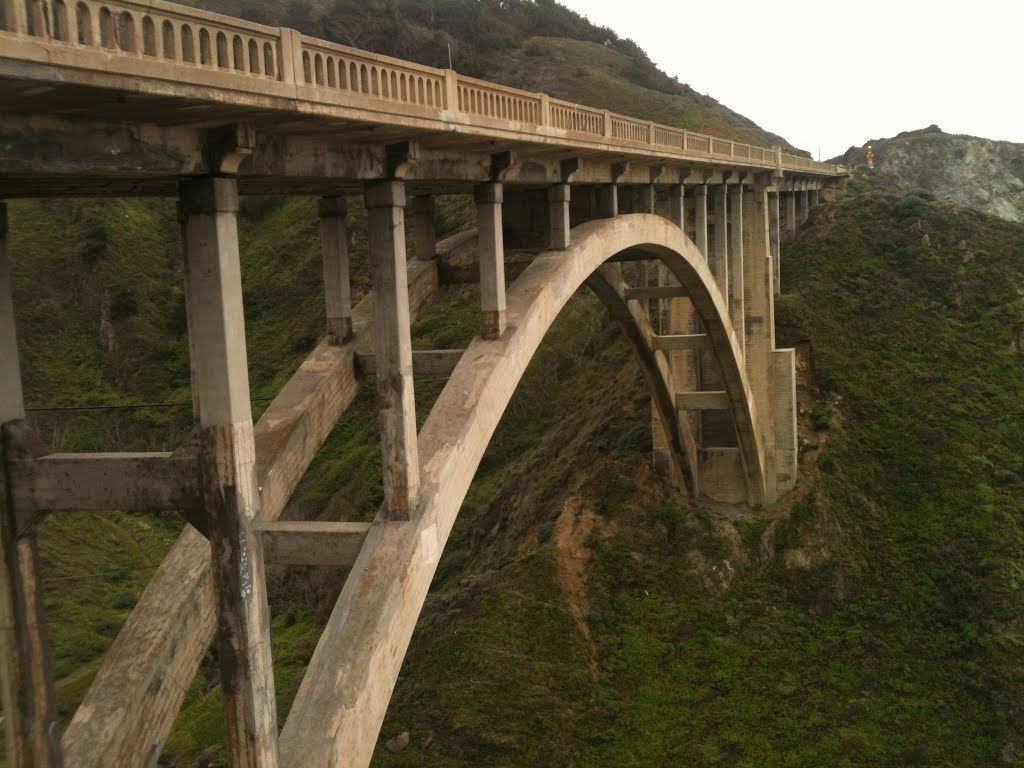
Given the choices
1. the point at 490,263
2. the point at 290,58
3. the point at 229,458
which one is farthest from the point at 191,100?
the point at 490,263

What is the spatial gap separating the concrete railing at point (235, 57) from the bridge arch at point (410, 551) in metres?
2.60

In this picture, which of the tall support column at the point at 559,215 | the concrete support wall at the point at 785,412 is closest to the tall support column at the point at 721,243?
the concrete support wall at the point at 785,412

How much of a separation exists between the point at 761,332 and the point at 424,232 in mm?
15505

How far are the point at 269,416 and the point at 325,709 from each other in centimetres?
359

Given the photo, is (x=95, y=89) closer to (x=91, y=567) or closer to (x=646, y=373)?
(x=646, y=373)

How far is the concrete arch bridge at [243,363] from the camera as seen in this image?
245 inches

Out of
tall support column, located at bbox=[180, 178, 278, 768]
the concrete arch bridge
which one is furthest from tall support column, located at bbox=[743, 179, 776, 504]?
tall support column, located at bbox=[180, 178, 278, 768]

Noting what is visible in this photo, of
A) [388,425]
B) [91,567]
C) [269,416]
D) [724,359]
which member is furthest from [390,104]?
[91,567]

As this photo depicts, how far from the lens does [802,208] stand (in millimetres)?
44250

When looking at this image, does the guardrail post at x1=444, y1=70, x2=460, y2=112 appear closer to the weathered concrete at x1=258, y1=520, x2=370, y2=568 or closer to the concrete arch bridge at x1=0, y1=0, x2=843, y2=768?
the concrete arch bridge at x1=0, y1=0, x2=843, y2=768

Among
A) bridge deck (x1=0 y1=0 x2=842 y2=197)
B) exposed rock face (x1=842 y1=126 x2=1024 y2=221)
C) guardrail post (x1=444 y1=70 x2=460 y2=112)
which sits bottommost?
bridge deck (x1=0 y1=0 x2=842 y2=197)

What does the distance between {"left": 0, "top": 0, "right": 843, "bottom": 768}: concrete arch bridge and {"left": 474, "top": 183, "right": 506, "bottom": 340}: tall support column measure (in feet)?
0.11

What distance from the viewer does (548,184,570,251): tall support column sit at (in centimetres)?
1445

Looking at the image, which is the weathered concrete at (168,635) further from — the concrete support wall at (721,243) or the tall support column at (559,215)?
the concrete support wall at (721,243)
